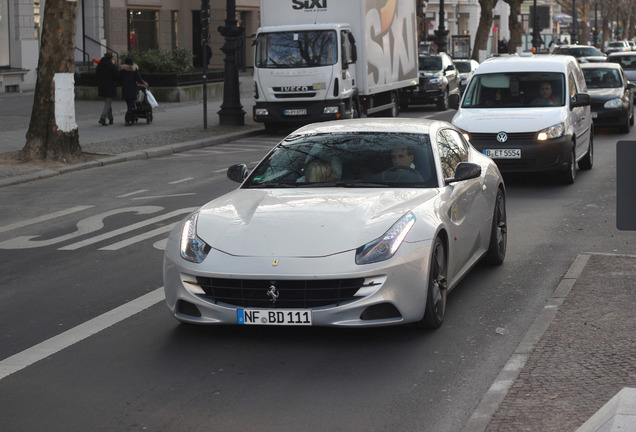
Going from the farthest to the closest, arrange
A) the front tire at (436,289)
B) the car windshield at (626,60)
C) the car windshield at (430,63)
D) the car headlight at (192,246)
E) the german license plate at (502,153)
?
the car windshield at (626,60) < the car windshield at (430,63) < the german license plate at (502,153) < the front tire at (436,289) < the car headlight at (192,246)

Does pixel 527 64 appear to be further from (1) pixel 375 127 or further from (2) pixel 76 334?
(2) pixel 76 334

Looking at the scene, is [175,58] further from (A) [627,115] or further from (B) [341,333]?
(B) [341,333]

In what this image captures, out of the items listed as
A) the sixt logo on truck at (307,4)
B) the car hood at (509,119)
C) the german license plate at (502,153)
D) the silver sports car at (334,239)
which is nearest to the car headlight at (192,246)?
the silver sports car at (334,239)

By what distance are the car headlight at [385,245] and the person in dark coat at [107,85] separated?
819 inches

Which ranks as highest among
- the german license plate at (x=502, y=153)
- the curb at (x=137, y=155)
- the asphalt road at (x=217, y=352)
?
the german license plate at (x=502, y=153)

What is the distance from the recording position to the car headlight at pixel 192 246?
7.40 metres

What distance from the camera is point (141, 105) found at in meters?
28.0

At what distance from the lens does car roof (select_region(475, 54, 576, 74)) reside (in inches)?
668

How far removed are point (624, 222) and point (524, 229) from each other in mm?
6793

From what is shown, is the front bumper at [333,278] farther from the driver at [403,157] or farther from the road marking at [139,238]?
the road marking at [139,238]

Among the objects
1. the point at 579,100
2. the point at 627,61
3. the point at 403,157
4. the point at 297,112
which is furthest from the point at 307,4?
the point at 627,61

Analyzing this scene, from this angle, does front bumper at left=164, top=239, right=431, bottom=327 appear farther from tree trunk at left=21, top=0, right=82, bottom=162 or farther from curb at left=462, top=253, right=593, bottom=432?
tree trunk at left=21, top=0, right=82, bottom=162

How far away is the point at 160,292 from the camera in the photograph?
9148 millimetres

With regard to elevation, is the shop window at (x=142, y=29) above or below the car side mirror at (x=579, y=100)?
above
